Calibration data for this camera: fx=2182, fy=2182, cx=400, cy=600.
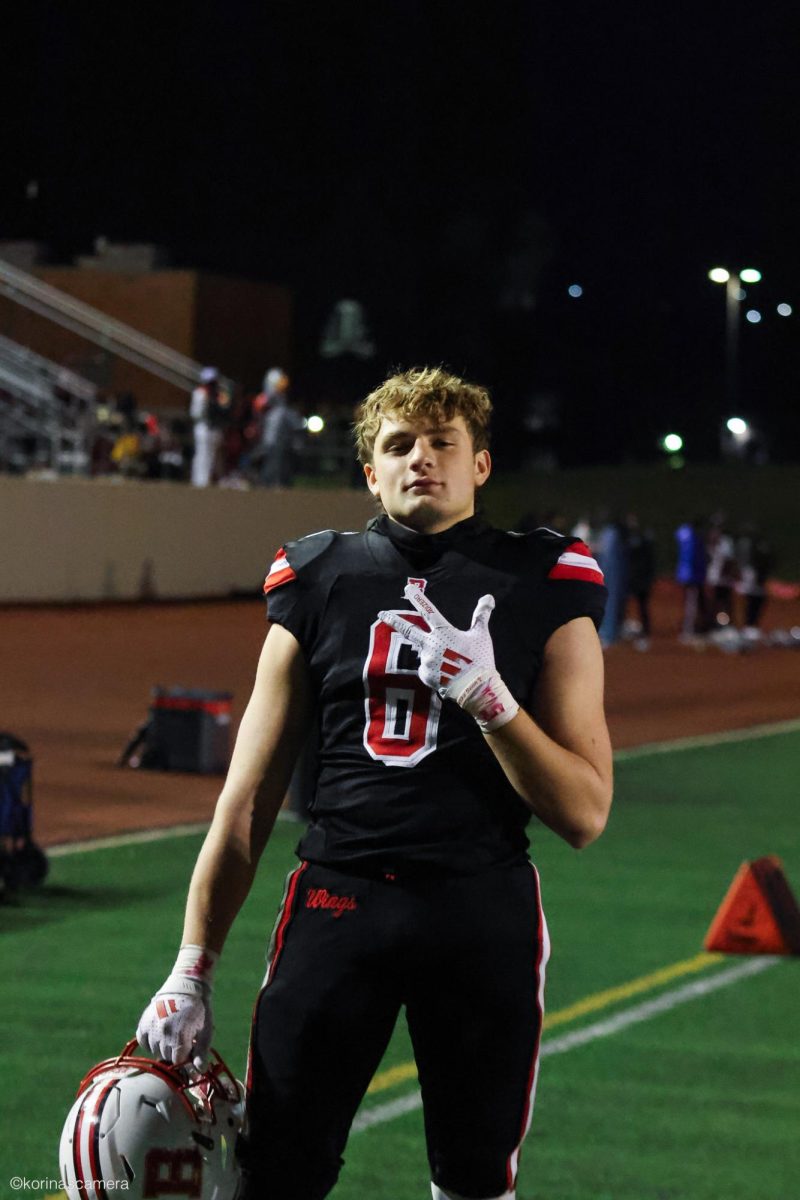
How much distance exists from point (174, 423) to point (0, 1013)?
3213cm

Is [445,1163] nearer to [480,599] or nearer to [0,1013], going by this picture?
[480,599]

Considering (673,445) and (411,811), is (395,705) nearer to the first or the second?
(411,811)

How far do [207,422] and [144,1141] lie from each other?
32.0 meters

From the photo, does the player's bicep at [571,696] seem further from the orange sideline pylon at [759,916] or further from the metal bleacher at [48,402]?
the metal bleacher at [48,402]

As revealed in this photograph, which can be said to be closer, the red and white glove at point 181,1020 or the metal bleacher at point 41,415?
the red and white glove at point 181,1020

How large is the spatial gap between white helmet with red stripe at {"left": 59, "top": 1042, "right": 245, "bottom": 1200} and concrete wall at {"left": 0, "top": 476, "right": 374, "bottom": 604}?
27.8 meters

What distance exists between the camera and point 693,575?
116 feet

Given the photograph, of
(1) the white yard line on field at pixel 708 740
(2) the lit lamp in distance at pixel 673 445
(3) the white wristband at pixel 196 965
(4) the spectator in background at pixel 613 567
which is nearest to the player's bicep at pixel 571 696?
(3) the white wristband at pixel 196 965

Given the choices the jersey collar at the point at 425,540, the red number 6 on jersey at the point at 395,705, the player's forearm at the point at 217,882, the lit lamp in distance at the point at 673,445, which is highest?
the lit lamp in distance at the point at 673,445

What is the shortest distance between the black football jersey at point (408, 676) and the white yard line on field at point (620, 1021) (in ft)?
11.4

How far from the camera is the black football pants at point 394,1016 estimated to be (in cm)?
386

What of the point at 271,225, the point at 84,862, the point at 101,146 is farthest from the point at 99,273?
the point at 84,862

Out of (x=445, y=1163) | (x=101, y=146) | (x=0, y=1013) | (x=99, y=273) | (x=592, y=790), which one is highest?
(x=101, y=146)

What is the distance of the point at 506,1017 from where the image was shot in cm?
391
